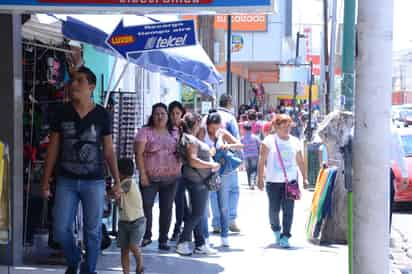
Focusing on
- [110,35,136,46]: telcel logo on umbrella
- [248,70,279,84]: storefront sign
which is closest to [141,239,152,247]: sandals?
[110,35,136,46]: telcel logo on umbrella

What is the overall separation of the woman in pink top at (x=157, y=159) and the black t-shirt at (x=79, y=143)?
7.79 feet

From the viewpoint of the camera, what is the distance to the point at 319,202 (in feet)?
35.3

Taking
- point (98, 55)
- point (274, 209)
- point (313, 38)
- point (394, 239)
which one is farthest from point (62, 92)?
point (313, 38)

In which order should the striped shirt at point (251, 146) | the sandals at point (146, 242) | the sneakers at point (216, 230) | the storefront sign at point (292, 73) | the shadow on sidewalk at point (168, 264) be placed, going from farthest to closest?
the storefront sign at point (292, 73), the striped shirt at point (251, 146), the sneakers at point (216, 230), the sandals at point (146, 242), the shadow on sidewalk at point (168, 264)

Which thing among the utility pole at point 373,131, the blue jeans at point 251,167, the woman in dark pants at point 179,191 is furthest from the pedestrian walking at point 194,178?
the blue jeans at point 251,167

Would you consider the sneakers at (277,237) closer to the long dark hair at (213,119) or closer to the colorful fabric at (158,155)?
the long dark hair at (213,119)

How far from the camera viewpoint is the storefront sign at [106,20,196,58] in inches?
395

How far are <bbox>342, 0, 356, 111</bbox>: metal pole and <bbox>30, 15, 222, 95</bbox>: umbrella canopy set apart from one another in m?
1.95

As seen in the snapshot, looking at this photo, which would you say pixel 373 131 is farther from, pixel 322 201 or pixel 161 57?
pixel 161 57

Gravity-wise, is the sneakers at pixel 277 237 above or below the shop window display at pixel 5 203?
below

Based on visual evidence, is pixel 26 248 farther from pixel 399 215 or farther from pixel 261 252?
pixel 399 215

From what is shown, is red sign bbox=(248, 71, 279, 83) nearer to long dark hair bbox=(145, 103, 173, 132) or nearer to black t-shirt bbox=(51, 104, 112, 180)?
long dark hair bbox=(145, 103, 173, 132)

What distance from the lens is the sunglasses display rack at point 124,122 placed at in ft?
36.9

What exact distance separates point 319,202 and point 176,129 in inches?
84.9
